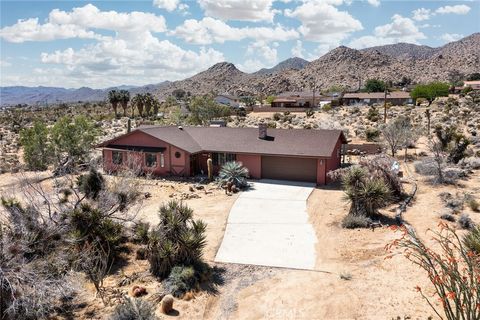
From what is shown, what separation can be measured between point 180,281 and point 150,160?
18.8m

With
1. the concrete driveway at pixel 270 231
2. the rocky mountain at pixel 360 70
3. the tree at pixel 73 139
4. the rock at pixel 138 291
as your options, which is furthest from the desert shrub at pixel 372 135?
the rocky mountain at pixel 360 70

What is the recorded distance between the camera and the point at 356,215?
19.6 metres

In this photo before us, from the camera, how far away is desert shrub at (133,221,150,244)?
55.5 ft

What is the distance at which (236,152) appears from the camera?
3002 centimetres

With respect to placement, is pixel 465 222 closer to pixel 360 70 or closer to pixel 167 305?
pixel 167 305

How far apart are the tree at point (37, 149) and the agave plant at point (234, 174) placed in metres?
17.4

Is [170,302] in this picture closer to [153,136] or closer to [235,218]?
[235,218]

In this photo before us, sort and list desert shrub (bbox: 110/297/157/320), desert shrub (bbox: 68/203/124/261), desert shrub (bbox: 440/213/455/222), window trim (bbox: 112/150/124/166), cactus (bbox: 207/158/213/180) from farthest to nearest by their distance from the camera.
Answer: window trim (bbox: 112/150/124/166)
cactus (bbox: 207/158/213/180)
desert shrub (bbox: 440/213/455/222)
desert shrub (bbox: 68/203/124/261)
desert shrub (bbox: 110/297/157/320)

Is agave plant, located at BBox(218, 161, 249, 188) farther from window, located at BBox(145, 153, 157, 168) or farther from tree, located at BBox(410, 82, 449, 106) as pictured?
tree, located at BBox(410, 82, 449, 106)

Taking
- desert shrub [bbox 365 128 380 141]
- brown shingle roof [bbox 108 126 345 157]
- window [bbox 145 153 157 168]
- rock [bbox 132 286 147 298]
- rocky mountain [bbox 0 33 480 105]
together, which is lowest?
rock [bbox 132 286 147 298]

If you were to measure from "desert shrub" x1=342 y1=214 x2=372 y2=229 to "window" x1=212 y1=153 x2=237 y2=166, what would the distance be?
12.9 meters

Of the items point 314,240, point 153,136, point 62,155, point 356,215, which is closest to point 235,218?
point 314,240

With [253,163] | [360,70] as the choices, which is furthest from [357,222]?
[360,70]

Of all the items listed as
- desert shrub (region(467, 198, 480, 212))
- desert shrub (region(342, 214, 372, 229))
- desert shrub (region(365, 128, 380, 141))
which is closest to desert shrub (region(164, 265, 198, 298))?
desert shrub (region(342, 214, 372, 229))
